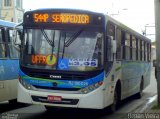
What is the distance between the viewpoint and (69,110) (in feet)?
48.9

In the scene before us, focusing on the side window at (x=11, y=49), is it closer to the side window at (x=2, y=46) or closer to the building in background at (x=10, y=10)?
the side window at (x=2, y=46)

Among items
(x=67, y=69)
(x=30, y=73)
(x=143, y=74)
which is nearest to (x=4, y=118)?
(x=30, y=73)

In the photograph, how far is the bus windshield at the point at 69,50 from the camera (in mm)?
11492

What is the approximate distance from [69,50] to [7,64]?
3383 millimetres

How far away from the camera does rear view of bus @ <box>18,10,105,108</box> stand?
37.4 feet

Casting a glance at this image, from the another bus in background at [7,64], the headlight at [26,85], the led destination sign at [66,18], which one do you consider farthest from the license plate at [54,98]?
the another bus in background at [7,64]

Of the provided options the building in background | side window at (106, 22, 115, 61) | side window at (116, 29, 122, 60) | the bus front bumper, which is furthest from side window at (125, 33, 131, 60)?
the building in background

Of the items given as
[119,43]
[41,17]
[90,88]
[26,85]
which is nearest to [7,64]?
[26,85]

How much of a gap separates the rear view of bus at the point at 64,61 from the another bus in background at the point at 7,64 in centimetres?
209

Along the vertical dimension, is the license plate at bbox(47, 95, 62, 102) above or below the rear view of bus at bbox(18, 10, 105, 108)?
below

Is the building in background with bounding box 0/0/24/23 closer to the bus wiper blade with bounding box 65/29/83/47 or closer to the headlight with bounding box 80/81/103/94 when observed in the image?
the bus wiper blade with bounding box 65/29/83/47

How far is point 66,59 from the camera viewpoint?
453 inches

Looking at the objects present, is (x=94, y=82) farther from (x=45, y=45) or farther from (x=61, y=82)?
(x=45, y=45)

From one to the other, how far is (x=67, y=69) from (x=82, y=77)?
1.44 ft
